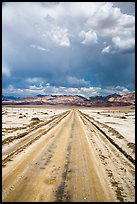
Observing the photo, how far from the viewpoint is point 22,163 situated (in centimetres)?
1240

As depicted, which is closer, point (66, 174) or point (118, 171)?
point (66, 174)

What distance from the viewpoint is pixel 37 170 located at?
11273 millimetres

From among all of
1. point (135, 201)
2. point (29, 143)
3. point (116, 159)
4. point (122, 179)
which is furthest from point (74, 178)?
point (29, 143)

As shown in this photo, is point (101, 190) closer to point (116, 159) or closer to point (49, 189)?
point (49, 189)

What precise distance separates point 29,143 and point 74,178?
27.9 ft

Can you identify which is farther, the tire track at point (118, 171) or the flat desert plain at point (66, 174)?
the tire track at point (118, 171)

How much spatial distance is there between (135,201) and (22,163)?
20.3 ft

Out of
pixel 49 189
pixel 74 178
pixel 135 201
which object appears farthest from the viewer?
pixel 74 178

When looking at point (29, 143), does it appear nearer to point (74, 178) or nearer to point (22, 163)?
point (22, 163)

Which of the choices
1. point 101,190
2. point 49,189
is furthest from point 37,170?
point 101,190

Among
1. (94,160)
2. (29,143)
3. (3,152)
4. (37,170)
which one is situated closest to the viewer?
(37,170)

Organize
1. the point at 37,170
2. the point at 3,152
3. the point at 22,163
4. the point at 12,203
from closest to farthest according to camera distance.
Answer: the point at 12,203, the point at 37,170, the point at 22,163, the point at 3,152

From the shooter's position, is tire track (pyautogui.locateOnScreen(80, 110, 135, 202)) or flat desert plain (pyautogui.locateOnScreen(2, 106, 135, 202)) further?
tire track (pyautogui.locateOnScreen(80, 110, 135, 202))

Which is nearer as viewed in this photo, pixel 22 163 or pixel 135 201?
pixel 135 201
